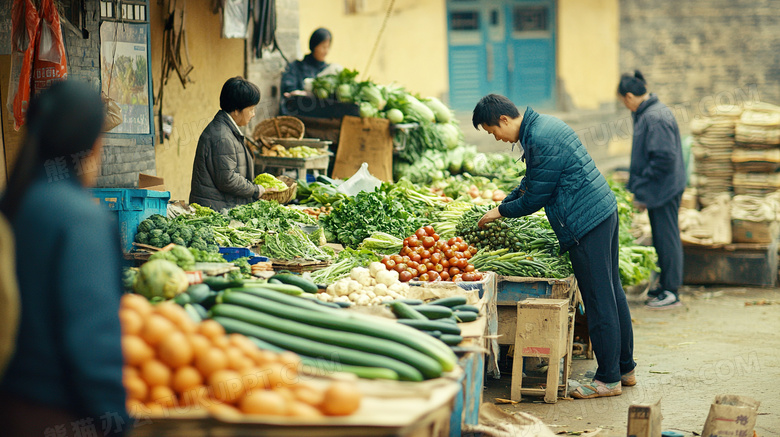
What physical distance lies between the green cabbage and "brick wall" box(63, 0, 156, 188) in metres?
2.85

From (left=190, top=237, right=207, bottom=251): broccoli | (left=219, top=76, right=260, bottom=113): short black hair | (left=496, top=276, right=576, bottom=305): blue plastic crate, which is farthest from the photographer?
(left=219, top=76, right=260, bottom=113): short black hair

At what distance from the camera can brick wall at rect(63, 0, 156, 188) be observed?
627 cm

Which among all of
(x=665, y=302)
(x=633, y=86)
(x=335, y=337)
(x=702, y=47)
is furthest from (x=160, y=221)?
(x=702, y=47)

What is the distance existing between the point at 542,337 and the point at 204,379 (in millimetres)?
3150

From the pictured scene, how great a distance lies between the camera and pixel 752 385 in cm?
573

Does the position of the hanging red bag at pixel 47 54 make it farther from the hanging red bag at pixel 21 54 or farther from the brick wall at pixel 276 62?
the brick wall at pixel 276 62

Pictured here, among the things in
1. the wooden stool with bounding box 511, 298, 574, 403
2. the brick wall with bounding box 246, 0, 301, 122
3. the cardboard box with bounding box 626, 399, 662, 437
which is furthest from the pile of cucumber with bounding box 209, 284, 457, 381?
the brick wall with bounding box 246, 0, 301, 122

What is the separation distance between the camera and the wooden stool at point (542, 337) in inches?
210

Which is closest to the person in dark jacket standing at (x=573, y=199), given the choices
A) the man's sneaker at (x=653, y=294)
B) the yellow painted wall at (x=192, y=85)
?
the man's sneaker at (x=653, y=294)

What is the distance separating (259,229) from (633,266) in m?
4.05

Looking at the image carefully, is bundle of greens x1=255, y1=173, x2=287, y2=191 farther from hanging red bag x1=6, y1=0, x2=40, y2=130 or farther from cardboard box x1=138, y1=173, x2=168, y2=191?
hanging red bag x1=6, y1=0, x2=40, y2=130

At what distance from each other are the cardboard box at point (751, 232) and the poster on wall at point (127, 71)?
23.0 feet

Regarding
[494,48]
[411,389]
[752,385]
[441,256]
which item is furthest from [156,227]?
[494,48]

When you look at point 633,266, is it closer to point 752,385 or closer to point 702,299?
point 702,299
